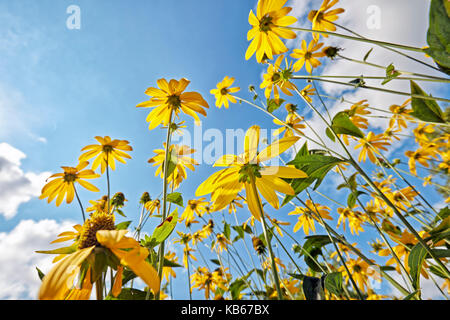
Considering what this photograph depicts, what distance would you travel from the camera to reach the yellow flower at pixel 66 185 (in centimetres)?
102

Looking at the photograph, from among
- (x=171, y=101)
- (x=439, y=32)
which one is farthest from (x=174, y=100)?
(x=439, y=32)

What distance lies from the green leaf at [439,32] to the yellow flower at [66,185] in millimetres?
1215

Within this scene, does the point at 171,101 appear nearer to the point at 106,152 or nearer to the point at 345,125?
the point at 106,152

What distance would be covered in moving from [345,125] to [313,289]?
511 millimetres

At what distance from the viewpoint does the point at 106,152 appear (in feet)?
3.44

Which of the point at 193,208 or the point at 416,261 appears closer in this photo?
the point at 416,261

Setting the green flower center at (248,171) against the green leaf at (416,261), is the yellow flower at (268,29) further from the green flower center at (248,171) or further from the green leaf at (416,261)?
the green leaf at (416,261)

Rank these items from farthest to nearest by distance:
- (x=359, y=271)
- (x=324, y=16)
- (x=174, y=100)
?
1. (x=359, y=271)
2. (x=324, y=16)
3. (x=174, y=100)

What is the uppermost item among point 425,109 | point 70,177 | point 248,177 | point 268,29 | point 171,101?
point 268,29

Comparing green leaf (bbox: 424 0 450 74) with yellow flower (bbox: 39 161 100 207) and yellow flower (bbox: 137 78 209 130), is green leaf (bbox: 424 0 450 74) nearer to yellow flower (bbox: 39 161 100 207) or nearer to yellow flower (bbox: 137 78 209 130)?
yellow flower (bbox: 137 78 209 130)
